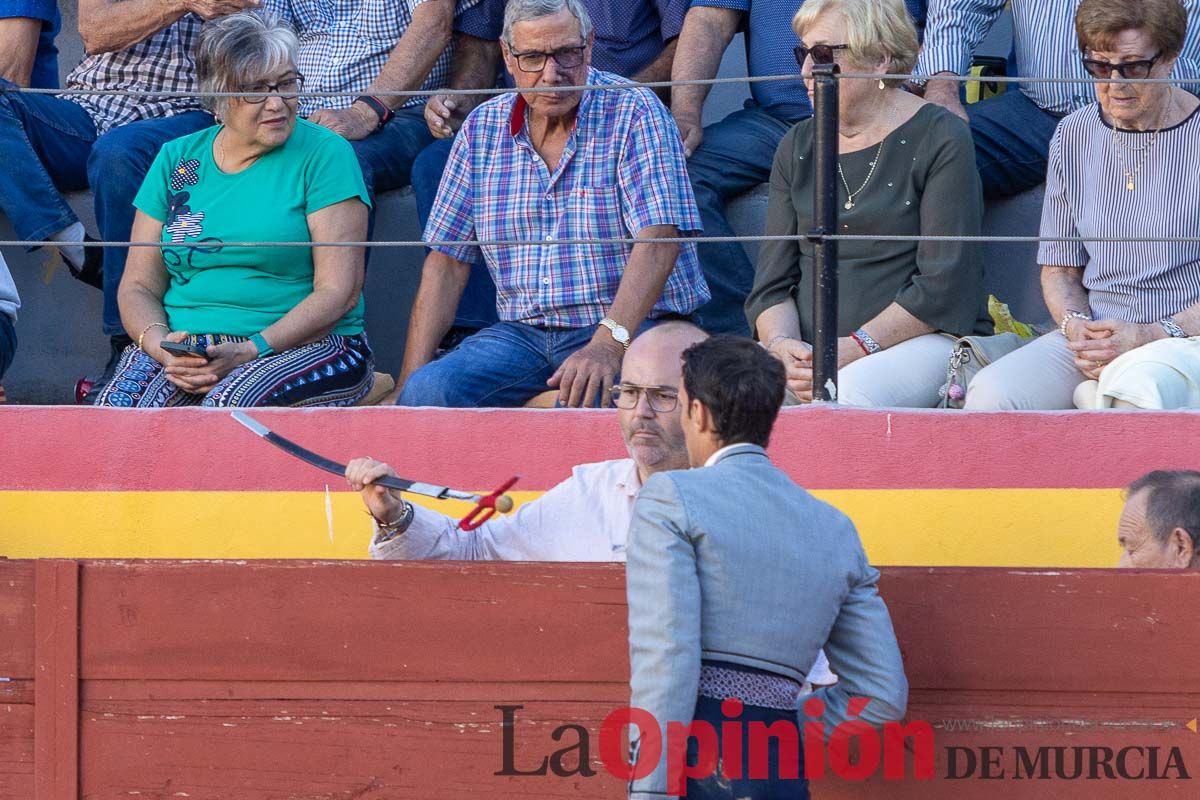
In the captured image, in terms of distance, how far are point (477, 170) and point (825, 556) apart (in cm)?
190

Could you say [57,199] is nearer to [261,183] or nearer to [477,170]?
[261,183]

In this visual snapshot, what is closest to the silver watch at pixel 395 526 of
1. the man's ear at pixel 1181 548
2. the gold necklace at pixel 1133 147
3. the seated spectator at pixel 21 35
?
the man's ear at pixel 1181 548

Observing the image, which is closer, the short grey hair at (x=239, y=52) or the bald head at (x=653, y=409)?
the bald head at (x=653, y=409)

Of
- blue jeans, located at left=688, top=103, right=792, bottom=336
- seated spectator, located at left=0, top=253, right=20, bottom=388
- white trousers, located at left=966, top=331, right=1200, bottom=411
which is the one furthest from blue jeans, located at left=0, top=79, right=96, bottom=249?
white trousers, located at left=966, top=331, right=1200, bottom=411

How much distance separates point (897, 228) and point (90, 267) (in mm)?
2076

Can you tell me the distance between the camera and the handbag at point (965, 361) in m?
3.70

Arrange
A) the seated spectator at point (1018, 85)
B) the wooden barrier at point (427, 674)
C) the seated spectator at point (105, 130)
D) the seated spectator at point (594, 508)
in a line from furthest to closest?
the seated spectator at point (105, 130)
the seated spectator at point (1018, 85)
the seated spectator at point (594, 508)
the wooden barrier at point (427, 674)

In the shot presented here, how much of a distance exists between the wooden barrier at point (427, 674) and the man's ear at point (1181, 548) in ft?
0.39

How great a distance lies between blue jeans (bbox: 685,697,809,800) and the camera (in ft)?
8.03

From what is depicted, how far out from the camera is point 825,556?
2504 mm

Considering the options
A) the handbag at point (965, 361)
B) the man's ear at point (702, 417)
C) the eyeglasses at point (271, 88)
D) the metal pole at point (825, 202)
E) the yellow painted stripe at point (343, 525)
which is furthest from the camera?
the eyeglasses at point (271, 88)

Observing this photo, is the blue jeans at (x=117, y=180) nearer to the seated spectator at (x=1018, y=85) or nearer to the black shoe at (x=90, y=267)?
the black shoe at (x=90, y=267)

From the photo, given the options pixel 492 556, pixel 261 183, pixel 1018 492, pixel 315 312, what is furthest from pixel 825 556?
pixel 261 183

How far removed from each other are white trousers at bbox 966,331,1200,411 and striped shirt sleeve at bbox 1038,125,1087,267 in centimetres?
24
